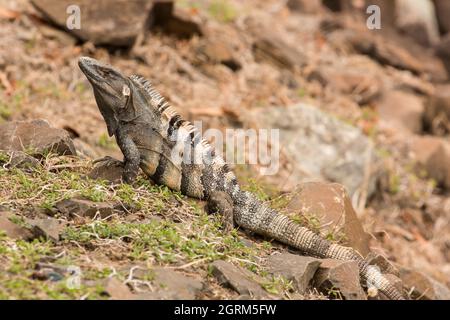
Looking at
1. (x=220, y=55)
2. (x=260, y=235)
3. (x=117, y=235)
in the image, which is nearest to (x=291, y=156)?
(x=220, y=55)

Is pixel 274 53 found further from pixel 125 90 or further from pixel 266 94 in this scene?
pixel 125 90

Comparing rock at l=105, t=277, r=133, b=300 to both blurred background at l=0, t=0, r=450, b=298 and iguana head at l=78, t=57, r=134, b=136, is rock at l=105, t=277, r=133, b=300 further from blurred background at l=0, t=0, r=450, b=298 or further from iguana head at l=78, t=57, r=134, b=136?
blurred background at l=0, t=0, r=450, b=298

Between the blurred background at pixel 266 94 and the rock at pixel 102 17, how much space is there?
0.02 meters

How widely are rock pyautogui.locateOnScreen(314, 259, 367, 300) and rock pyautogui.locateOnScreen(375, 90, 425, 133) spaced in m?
9.58

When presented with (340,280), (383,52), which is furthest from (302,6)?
(340,280)

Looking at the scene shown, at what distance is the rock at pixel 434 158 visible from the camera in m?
13.8

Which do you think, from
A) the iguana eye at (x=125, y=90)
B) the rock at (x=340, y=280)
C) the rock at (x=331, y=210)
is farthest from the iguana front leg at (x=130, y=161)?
the rock at (x=340, y=280)

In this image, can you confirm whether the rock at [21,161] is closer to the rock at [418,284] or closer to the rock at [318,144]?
the rock at [418,284]

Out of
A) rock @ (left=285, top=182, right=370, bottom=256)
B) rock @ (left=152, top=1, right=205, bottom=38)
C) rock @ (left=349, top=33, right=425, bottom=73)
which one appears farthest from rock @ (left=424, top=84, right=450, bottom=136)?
rock @ (left=285, top=182, right=370, bottom=256)

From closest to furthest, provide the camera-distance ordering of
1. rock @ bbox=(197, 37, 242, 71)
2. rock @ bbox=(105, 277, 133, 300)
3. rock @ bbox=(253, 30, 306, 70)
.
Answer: rock @ bbox=(105, 277, 133, 300)
rock @ bbox=(197, 37, 242, 71)
rock @ bbox=(253, 30, 306, 70)

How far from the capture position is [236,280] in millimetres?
5301

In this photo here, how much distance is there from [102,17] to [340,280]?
298 inches

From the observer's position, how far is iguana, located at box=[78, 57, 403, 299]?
6.53 m
